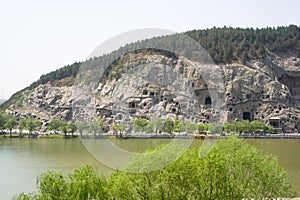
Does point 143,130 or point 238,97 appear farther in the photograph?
point 238,97

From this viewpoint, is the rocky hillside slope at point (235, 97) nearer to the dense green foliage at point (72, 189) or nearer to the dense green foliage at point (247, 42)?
the dense green foliage at point (247, 42)

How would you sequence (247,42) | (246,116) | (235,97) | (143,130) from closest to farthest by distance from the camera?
(143,130) → (235,97) → (246,116) → (247,42)

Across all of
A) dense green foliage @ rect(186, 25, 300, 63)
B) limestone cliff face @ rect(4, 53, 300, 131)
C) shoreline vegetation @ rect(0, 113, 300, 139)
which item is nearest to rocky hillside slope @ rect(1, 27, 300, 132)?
limestone cliff face @ rect(4, 53, 300, 131)

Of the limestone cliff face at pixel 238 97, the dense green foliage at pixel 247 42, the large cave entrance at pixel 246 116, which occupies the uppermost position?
the dense green foliage at pixel 247 42

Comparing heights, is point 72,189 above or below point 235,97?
below

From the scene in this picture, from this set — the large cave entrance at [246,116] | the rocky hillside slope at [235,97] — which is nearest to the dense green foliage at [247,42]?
the rocky hillside slope at [235,97]

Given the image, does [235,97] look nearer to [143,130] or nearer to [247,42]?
[247,42]

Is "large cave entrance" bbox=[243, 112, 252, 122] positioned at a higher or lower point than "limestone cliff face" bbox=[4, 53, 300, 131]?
lower

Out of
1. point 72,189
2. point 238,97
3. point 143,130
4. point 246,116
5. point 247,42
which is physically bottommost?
point 72,189

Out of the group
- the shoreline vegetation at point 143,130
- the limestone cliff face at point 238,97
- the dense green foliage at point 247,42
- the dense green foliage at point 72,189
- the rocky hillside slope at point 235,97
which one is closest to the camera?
the dense green foliage at point 72,189

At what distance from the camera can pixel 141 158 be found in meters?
10.7

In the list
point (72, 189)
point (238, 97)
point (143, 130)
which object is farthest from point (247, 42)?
point (72, 189)

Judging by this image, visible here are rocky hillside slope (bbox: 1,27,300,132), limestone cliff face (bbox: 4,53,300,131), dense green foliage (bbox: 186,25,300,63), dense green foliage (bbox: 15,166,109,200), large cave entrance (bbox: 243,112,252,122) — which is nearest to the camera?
dense green foliage (bbox: 15,166,109,200)

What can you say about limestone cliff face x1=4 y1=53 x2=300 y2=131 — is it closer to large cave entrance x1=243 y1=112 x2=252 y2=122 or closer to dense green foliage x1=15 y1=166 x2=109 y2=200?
large cave entrance x1=243 y1=112 x2=252 y2=122
